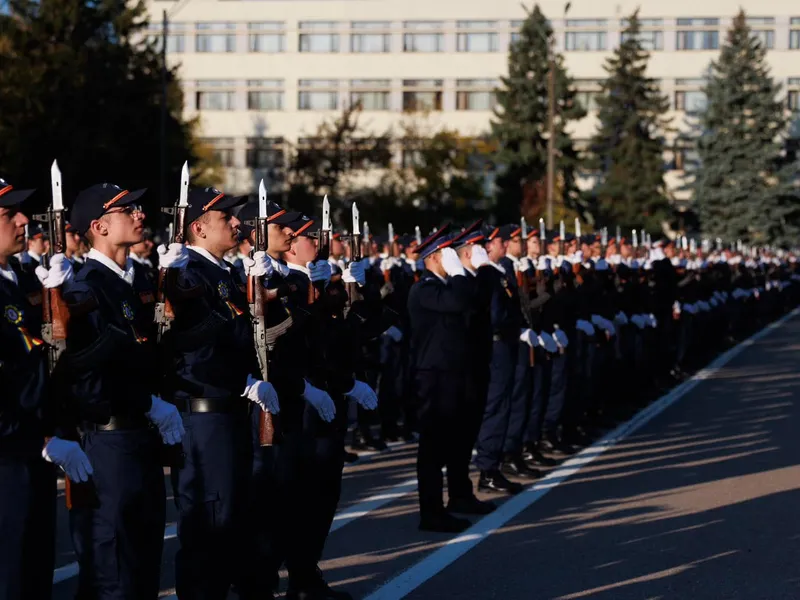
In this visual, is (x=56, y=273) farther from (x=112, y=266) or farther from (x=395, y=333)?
(x=395, y=333)

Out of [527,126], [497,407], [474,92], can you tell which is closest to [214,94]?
[474,92]

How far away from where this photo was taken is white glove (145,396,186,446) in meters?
5.66

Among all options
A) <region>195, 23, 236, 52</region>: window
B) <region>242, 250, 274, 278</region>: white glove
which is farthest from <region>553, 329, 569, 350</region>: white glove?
<region>195, 23, 236, 52</region>: window

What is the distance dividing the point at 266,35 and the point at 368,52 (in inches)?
211

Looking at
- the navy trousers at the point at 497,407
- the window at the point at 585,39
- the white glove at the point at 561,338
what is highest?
the window at the point at 585,39

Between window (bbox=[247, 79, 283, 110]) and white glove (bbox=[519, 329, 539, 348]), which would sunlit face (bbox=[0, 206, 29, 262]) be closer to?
white glove (bbox=[519, 329, 539, 348])

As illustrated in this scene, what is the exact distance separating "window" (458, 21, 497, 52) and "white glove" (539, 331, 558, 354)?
6330cm

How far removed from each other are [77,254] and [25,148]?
24421mm

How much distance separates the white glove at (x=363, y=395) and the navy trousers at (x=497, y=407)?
8.77 ft

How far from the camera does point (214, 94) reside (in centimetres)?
7525

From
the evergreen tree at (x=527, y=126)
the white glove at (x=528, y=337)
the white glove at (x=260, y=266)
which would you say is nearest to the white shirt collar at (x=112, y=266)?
the white glove at (x=260, y=266)

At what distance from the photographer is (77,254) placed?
44.2ft

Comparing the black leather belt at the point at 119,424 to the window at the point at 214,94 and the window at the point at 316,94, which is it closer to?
the window at the point at 316,94

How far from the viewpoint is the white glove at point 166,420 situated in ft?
18.6
